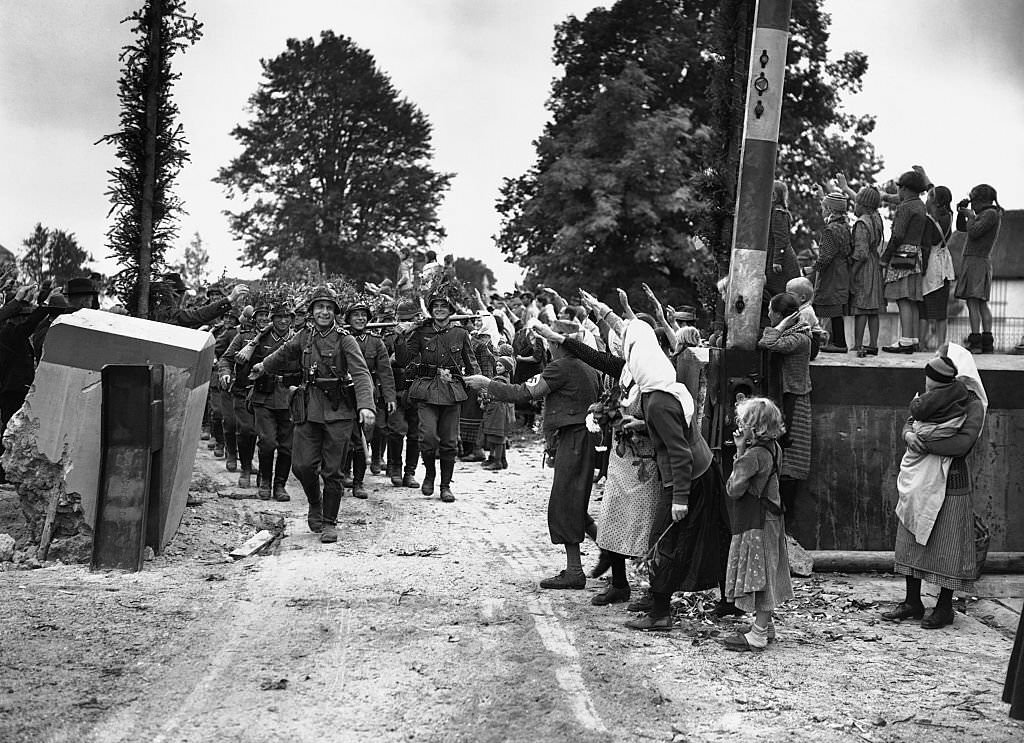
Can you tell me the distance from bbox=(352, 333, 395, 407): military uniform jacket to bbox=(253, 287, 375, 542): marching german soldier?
3.65 feet

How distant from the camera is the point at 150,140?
36.8ft

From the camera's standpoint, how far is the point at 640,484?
760 centimetres

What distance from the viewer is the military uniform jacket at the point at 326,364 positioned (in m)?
10.4

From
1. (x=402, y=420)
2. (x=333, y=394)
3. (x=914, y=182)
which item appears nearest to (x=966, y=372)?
(x=914, y=182)

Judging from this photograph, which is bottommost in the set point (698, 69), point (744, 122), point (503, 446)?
point (503, 446)

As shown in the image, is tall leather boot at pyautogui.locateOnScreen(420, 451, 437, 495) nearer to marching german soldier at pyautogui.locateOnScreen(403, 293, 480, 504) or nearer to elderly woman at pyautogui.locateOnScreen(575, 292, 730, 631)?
marching german soldier at pyautogui.locateOnScreen(403, 293, 480, 504)

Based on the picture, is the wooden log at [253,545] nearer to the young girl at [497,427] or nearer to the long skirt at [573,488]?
the long skirt at [573,488]

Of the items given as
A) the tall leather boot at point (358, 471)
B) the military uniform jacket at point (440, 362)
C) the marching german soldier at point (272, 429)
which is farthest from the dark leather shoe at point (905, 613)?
the marching german soldier at point (272, 429)

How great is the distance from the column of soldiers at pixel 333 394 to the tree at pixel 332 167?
2956 cm

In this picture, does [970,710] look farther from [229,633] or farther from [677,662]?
[229,633]

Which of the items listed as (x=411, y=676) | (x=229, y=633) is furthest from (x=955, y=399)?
(x=229, y=633)

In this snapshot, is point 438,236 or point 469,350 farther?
point 438,236

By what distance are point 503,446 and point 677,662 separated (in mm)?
9787

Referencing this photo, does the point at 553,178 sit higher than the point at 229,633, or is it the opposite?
the point at 553,178
